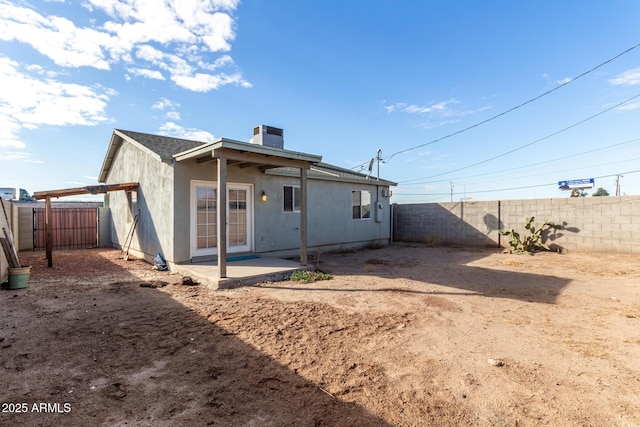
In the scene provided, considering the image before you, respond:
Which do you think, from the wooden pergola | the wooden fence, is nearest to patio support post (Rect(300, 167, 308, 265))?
the wooden pergola

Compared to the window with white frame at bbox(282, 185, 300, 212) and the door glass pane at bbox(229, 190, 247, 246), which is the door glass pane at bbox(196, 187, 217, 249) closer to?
the door glass pane at bbox(229, 190, 247, 246)

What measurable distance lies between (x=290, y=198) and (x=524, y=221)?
954 centimetres

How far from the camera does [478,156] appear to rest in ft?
72.5

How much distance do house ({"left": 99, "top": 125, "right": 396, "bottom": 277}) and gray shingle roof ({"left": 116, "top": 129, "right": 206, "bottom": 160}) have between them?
28 millimetres

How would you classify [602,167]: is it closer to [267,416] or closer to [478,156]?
[478,156]

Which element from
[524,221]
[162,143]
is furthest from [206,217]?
[524,221]

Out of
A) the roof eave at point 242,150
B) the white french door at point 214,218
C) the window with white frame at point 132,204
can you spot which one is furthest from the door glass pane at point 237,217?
the window with white frame at point 132,204

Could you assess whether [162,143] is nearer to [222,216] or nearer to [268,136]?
[268,136]

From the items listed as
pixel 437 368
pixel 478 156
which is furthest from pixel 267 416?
pixel 478 156

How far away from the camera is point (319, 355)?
3023 millimetres

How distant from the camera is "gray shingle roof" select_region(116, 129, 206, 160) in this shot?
7675 mm

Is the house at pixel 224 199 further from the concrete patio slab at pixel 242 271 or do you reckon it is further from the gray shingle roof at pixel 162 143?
the concrete patio slab at pixel 242 271

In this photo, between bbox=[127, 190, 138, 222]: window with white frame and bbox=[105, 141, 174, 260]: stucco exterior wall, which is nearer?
bbox=[105, 141, 174, 260]: stucco exterior wall

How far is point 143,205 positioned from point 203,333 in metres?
6.35
